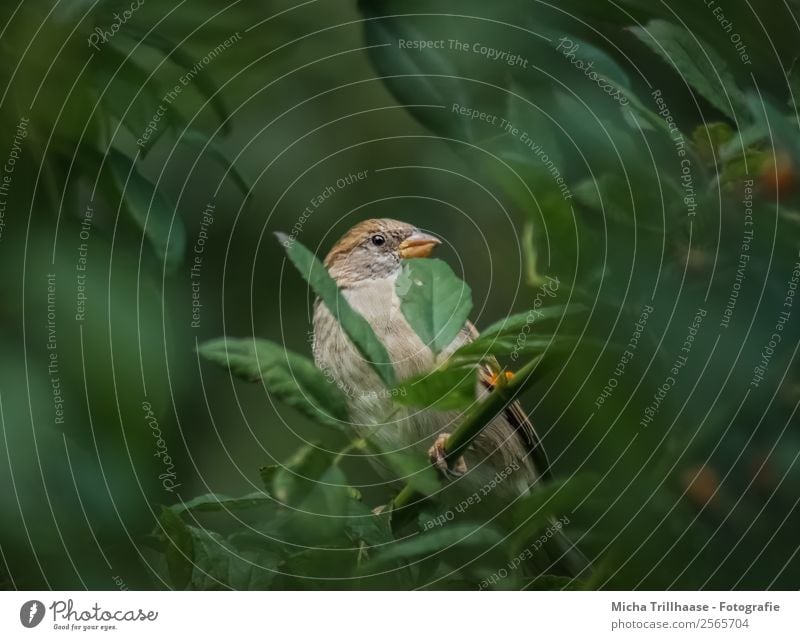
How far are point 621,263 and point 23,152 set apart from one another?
707 millimetres

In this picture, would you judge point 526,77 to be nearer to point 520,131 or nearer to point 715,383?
point 520,131

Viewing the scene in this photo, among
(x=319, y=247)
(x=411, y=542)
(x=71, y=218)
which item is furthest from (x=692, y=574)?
(x=71, y=218)

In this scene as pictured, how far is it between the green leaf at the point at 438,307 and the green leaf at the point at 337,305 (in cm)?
7

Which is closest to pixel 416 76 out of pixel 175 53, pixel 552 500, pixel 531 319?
pixel 175 53

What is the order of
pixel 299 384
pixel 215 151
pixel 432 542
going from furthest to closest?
pixel 215 151, pixel 432 542, pixel 299 384

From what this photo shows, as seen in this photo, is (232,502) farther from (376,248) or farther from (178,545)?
(376,248)

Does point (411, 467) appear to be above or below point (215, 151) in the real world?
below

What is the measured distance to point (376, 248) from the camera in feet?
5.49

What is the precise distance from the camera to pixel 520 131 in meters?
1.35

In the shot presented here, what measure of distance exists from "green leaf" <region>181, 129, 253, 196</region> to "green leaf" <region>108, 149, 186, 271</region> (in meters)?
0.12

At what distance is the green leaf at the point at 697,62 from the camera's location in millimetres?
1299

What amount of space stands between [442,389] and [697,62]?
58cm

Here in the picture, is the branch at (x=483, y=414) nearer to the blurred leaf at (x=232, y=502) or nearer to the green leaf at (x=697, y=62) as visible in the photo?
the blurred leaf at (x=232, y=502)

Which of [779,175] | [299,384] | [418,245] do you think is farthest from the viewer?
[418,245]
